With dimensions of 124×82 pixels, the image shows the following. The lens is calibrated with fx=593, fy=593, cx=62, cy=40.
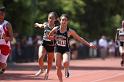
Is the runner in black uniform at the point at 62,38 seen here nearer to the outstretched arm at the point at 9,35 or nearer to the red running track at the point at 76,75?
the outstretched arm at the point at 9,35

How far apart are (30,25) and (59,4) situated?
6.39 metres

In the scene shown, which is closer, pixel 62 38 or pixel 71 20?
pixel 62 38

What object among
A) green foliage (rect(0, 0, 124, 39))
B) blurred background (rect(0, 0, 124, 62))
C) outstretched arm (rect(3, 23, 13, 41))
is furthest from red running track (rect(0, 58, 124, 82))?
green foliage (rect(0, 0, 124, 39))

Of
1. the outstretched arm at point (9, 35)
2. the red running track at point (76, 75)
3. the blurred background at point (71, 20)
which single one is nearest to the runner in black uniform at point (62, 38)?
the outstretched arm at point (9, 35)

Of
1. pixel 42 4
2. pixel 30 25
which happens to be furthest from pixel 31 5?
pixel 42 4

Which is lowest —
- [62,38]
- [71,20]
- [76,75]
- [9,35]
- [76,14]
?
[76,75]

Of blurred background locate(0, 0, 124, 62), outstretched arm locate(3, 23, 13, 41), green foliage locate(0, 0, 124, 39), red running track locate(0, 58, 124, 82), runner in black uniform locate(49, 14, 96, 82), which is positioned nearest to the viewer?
outstretched arm locate(3, 23, 13, 41)

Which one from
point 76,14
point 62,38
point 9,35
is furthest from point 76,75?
point 76,14

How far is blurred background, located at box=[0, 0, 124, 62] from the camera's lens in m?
37.0

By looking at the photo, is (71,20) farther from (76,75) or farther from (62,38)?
(62,38)

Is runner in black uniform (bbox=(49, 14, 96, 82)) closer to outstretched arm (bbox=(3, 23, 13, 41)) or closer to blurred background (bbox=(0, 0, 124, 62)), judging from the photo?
outstretched arm (bbox=(3, 23, 13, 41))

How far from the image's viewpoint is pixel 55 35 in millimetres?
16062

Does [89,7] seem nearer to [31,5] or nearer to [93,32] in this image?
[93,32]

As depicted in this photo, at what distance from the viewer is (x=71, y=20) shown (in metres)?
45.6
